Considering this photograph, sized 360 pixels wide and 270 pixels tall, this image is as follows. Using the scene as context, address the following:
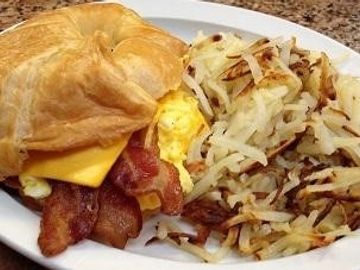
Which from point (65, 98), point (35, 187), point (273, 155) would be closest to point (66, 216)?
point (35, 187)

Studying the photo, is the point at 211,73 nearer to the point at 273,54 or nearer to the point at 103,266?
the point at 273,54

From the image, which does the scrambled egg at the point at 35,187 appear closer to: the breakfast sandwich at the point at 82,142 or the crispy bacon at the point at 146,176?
the breakfast sandwich at the point at 82,142

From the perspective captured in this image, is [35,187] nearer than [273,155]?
Yes

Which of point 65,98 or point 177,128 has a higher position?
point 65,98

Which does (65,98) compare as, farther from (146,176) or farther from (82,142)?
(146,176)

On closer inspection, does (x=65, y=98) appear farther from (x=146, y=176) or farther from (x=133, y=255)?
(x=133, y=255)

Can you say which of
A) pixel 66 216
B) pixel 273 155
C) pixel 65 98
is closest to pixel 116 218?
pixel 66 216

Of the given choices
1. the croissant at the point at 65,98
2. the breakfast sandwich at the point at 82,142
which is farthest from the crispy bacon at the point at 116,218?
the croissant at the point at 65,98

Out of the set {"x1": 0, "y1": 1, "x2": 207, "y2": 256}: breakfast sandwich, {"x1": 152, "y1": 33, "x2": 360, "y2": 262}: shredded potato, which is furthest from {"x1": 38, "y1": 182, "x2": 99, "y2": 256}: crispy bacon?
{"x1": 152, "y1": 33, "x2": 360, "y2": 262}: shredded potato
